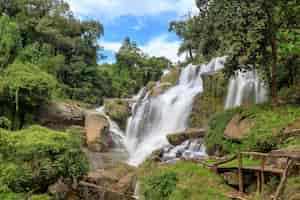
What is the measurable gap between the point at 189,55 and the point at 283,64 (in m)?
25.0

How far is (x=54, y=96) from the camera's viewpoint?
27.8m

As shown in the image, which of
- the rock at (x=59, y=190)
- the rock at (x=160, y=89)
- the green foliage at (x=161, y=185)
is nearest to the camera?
the green foliage at (x=161, y=185)

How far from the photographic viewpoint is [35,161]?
→ 12391mm

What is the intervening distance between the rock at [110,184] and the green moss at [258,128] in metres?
4.50

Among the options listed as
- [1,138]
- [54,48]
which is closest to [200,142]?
[1,138]

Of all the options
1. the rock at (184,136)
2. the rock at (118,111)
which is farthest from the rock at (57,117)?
the rock at (184,136)

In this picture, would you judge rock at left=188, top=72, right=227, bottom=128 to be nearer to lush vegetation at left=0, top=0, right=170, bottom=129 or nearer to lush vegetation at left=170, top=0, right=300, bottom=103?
lush vegetation at left=170, top=0, right=300, bottom=103

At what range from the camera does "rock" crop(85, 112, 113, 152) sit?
78.0 feet

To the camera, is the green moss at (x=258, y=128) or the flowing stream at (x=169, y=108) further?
the flowing stream at (x=169, y=108)

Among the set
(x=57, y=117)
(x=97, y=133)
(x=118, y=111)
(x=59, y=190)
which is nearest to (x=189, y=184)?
(x=59, y=190)

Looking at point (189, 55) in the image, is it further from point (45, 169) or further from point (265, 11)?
point (45, 169)

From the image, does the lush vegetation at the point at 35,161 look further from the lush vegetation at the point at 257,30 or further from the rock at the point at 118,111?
the rock at the point at 118,111

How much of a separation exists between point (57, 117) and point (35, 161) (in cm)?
1351

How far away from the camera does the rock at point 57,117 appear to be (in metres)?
25.5
